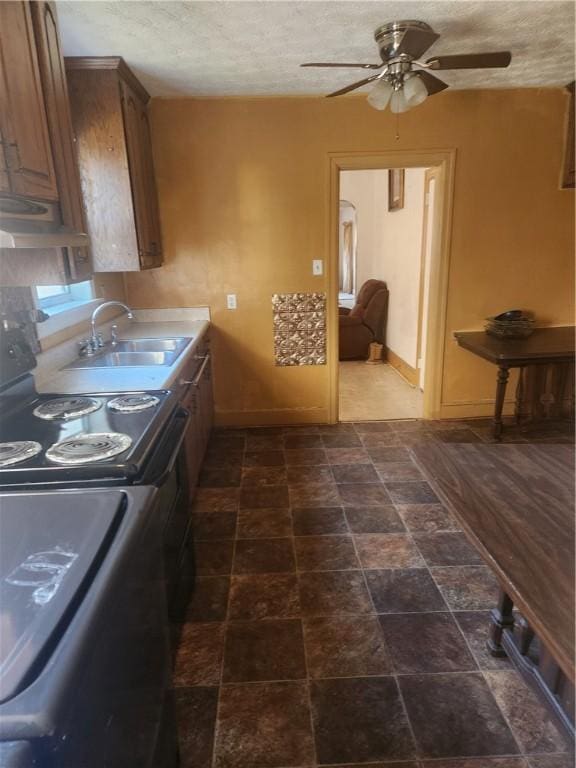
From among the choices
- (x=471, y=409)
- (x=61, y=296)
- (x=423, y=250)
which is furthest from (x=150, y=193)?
(x=471, y=409)

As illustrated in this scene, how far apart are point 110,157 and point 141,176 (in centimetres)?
33

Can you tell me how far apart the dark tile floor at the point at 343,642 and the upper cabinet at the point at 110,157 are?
1.59 meters

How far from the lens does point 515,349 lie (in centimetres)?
340

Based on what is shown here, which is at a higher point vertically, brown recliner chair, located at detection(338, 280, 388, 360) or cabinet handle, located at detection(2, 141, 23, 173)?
cabinet handle, located at detection(2, 141, 23, 173)

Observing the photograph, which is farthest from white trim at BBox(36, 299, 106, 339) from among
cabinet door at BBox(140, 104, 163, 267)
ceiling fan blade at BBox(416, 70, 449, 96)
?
ceiling fan blade at BBox(416, 70, 449, 96)

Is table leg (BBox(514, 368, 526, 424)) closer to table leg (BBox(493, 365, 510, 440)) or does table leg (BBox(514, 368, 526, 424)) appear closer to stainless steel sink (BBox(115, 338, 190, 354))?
table leg (BBox(493, 365, 510, 440))

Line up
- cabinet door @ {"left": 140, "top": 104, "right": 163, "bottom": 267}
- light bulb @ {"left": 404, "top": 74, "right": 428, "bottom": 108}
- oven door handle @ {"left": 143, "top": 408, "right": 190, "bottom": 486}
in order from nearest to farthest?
1. oven door handle @ {"left": 143, "top": 408, "right": 190, "bottom": 486}
2. light bulb @ {"left": 404, "top": 74, "right": 428, "bottom": 108}
3. cabinet door @ {"left": 140, "top": 104, "right": 163, "bottom": 267}

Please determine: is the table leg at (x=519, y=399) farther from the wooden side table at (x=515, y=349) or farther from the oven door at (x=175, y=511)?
the oven door at (x=175, y=511)

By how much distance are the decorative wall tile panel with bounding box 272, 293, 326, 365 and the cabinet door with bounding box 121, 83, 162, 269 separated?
39.8 inches

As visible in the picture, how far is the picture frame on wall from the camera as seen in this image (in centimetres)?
524

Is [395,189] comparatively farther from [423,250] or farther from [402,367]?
[402,367]

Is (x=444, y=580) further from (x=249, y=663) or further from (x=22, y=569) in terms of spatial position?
(x=22, y=569)

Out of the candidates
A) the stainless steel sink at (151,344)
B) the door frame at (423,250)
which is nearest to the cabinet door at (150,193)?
the stainless steel sink at (151,344)

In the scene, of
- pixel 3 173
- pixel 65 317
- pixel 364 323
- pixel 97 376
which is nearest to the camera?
pixel 3 173
